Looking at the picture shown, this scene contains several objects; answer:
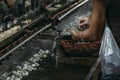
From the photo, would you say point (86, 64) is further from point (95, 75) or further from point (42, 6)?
point (42, 6)

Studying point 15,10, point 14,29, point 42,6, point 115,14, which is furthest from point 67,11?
point 115,14

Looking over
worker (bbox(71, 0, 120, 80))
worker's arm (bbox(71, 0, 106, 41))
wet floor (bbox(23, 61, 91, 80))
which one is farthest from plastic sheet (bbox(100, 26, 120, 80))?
wet floor (bbox(23, 61, 91, 80))

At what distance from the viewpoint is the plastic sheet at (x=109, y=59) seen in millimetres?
4184

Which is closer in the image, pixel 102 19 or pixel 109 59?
pixel 102 19

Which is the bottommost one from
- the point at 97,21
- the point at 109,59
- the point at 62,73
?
the point at 62,73

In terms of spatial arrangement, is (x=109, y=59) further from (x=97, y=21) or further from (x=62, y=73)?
(x=62, y=73)

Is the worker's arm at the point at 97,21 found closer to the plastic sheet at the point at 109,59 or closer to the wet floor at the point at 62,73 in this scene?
the plastic sheet at the point at 109,59

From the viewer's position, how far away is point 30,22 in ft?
28.0

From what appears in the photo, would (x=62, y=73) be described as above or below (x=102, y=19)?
below

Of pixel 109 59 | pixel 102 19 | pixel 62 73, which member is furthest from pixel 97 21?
pixel 62 73

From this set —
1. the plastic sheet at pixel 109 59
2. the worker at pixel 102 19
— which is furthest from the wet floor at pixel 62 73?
the worker at pixel 102 19

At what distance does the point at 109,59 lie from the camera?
4340 mm

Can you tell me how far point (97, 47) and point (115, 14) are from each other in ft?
7.80

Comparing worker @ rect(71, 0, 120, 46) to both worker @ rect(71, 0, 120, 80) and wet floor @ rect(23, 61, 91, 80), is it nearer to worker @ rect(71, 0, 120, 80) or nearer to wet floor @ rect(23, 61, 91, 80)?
worker @ rect(71, 0, 120, 80)
